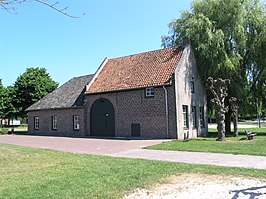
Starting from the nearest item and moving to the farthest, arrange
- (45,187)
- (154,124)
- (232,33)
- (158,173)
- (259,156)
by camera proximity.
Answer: (45,187)
(158,173)
(259,156)
(154,124)
(232,33)

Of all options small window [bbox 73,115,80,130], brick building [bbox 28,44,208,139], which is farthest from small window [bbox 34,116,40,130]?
small window [bbox 73,115,80,130]

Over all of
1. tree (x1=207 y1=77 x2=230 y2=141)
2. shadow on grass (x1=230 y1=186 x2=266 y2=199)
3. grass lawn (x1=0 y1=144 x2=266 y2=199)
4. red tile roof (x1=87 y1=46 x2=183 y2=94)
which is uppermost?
red tile roof (x1=87 y1=46 x2=183 y2=94)

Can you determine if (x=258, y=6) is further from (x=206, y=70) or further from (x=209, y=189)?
(x=209, y=189)

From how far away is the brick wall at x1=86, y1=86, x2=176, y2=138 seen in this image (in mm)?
22266

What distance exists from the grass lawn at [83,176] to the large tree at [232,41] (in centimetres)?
1634

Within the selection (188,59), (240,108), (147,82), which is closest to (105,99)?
(147,82)

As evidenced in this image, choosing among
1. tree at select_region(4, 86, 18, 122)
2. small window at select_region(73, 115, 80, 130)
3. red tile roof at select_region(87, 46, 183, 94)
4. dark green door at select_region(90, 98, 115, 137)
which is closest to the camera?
red tile roof at select_region(87, 46, 183, 94)

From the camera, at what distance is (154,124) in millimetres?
22734

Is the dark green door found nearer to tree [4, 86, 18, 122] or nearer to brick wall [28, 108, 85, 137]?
brick wall [28, 108, 85, 137]

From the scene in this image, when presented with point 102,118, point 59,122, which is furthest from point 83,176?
point 59,122

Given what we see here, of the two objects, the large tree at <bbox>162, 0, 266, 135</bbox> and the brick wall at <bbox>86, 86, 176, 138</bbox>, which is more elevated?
the large tree at <bbox>162, 0, 266, 135</bbox>

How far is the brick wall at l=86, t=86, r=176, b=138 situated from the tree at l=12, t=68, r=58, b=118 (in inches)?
808

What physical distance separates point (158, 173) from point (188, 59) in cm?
1769

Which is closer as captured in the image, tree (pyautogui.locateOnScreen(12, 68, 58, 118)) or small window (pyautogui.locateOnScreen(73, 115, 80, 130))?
small window (pyautogui.locateOnScreen(73, 115, 80, 130))
